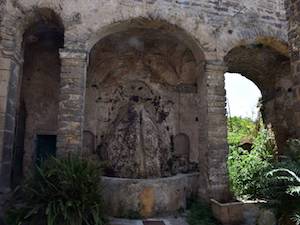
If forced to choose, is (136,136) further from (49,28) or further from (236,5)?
(236,5)

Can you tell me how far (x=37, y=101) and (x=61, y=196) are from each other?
4.02 m

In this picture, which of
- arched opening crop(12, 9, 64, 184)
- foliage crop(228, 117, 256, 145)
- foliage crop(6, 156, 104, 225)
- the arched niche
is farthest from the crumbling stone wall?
foliage crop(228, 117, 256, 145)

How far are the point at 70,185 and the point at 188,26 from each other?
4353 mm

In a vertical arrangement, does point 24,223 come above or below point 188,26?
below

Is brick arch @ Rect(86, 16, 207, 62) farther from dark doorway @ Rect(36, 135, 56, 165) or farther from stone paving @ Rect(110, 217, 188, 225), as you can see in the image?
stone paving @ Rect(110, 217, 188, 225)

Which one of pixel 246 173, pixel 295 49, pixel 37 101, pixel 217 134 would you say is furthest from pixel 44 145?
pixel 295 49

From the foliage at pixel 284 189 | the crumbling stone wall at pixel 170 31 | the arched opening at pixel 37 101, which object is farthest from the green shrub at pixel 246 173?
the arched opening at pixel 37 101

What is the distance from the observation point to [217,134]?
21.9ft

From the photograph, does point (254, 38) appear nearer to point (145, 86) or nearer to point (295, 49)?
point (295, 49)

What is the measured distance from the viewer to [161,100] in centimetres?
890

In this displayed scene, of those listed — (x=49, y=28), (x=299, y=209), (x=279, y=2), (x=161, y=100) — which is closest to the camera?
(x=299, y=209)

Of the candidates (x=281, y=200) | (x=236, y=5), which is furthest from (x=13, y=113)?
(x=236, y=5)

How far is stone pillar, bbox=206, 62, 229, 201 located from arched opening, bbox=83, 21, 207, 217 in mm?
238

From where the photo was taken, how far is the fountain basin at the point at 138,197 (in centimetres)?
592
